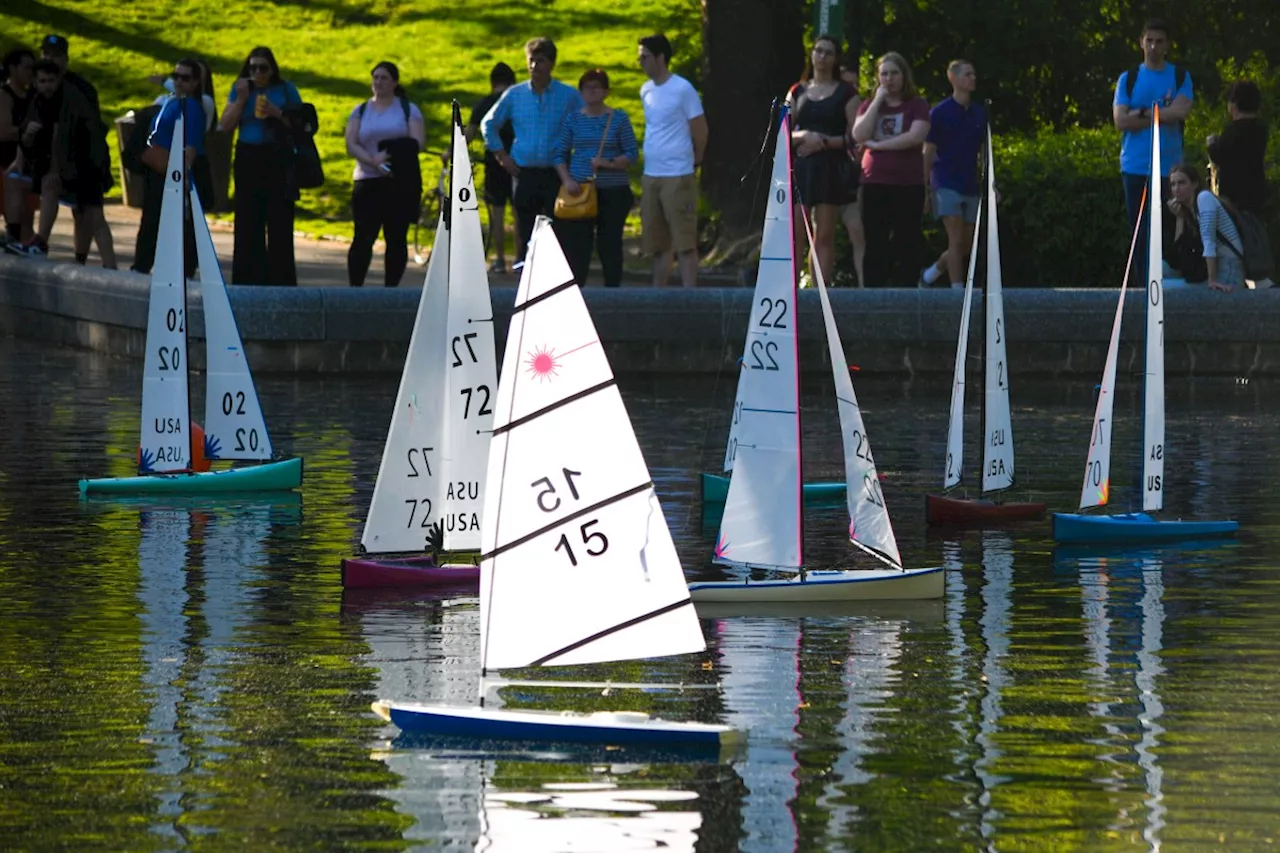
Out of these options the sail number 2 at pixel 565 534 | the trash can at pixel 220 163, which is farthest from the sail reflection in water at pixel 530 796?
the trash can at pixel 220 163

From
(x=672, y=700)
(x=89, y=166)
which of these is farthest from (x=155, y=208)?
(x=672, y=700)

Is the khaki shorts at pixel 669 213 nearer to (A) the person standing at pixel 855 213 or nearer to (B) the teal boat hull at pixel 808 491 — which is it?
(A) the person standing at pixel 855 213

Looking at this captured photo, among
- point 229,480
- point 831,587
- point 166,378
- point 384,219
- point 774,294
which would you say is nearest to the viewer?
point 774,294

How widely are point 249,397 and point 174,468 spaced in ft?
1.97

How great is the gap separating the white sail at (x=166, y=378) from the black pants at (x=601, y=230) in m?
5.62

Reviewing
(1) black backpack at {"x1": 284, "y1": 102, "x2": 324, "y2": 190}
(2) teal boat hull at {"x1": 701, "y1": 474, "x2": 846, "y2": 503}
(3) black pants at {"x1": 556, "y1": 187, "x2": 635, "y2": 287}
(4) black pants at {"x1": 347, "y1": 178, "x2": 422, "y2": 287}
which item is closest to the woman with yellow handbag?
(3) black pants at {"x1": 556, "y1": 187, "x2": 635, "y2": 287}

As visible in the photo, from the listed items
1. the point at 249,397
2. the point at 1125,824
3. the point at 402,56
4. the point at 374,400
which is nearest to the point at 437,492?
the point at 249,397

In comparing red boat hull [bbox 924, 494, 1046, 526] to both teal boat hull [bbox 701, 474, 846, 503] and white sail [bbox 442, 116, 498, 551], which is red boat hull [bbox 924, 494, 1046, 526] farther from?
white sail [bbox 442, 116, 498, 551]

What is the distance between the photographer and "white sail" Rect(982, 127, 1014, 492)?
15219 millimetres

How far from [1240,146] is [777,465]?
9.98 meters

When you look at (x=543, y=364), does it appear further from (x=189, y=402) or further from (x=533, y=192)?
(x=533, y=192)

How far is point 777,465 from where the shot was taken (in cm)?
1260

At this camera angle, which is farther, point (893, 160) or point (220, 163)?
point (220, 163)

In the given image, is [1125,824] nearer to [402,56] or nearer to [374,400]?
[374,400]
